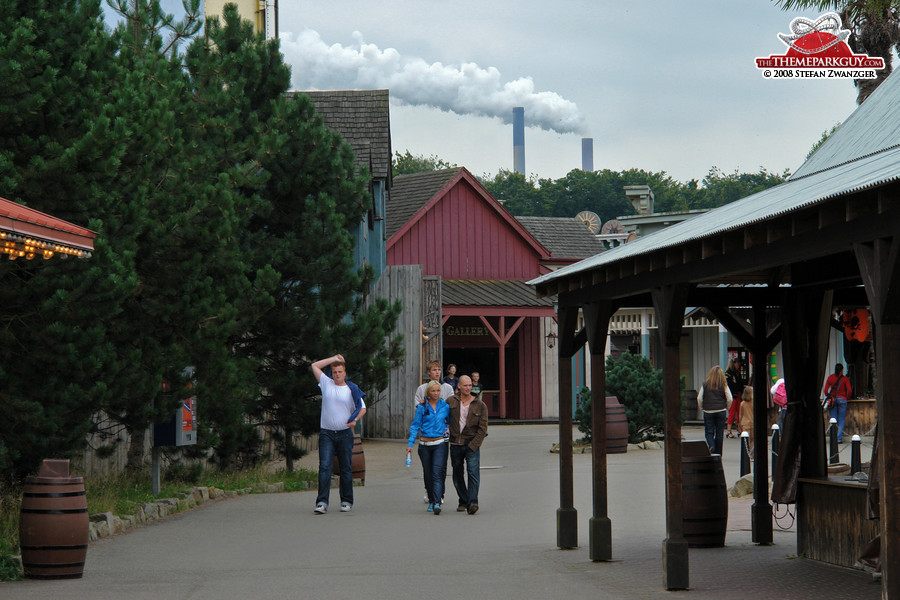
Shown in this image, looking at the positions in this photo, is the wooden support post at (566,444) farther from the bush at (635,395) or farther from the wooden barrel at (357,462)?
the bush at (635,395)

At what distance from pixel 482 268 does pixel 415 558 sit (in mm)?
25747

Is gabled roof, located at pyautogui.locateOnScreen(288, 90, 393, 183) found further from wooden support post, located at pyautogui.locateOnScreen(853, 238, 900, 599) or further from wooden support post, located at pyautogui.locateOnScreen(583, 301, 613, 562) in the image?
wooden support post, located at pyautogui.locateOnScreen(853, 238, 900, 599)

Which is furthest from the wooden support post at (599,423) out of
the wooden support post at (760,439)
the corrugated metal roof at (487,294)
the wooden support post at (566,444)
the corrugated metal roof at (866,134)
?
Result: the corrugated metal roof at (487,294)

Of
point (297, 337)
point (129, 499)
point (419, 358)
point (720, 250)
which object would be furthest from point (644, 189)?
point (720, 250)

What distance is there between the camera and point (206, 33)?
17.2 m

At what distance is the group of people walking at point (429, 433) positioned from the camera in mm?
14328

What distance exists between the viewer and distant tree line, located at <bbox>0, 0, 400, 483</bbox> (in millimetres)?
10875

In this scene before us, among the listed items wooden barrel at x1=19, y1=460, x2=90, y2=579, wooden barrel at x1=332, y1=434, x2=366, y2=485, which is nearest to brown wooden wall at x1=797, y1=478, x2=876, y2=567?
wooden barrel at x1=19, y1=460, x2=90, y2=579

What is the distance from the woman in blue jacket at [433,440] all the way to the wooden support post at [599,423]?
392 centimetres

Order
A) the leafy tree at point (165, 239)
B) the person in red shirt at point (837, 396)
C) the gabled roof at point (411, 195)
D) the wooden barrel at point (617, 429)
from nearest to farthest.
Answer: the leafy tree at point (165, 239) < the wooden barrel at point (617, 429) < the person in red shirt at point (837, 396) < the gabled roof at point (411, 195)

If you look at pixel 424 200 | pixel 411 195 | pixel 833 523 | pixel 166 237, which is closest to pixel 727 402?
pixel 833 523

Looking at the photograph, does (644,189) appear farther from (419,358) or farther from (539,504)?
(539,504)

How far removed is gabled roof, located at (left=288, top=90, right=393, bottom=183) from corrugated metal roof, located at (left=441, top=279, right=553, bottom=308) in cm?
486

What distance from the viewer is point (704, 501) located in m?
11.2
